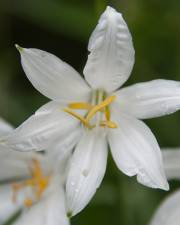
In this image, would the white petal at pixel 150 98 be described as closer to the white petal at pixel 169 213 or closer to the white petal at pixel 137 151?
the white petal at pixel 137 151

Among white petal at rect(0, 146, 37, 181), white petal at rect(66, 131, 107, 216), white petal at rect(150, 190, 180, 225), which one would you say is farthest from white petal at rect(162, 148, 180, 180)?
white petal at rect(0, 146, 37, 181)

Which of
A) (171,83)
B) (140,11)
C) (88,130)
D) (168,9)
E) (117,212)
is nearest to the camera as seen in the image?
(171,83)

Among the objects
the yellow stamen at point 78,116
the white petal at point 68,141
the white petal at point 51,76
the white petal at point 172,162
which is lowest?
the white petal at point 172,162

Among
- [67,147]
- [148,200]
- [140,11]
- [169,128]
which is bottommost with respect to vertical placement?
[148,200]

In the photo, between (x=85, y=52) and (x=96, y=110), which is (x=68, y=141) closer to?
(x=96, y=110)

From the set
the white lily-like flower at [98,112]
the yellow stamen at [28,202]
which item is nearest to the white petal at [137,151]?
the white lily-like flower at [98,112]

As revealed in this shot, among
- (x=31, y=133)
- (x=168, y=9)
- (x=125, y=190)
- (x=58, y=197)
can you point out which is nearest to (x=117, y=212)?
(x=125, y=190)

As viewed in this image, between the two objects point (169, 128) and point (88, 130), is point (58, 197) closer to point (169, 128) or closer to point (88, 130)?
point (88, 130)

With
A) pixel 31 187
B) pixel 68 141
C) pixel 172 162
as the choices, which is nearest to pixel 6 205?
pixel 31 187
